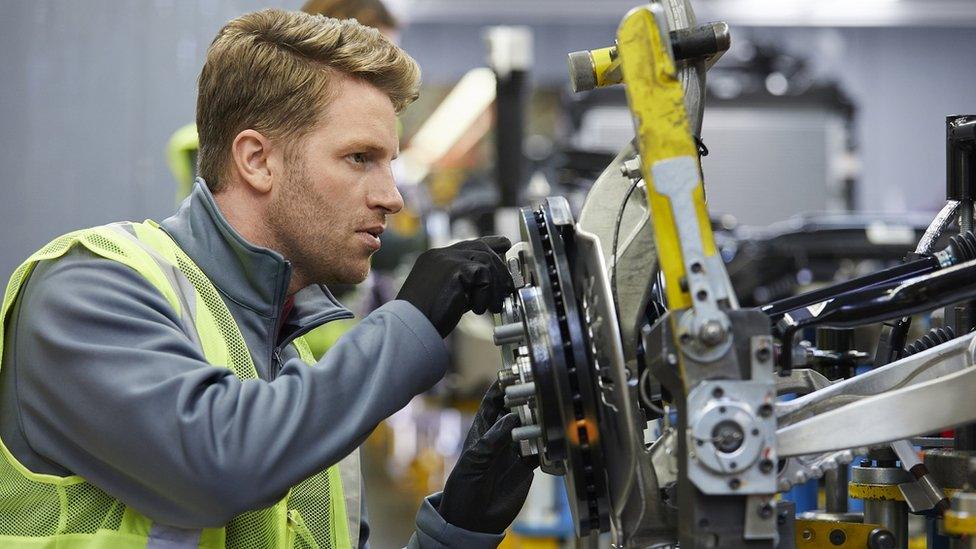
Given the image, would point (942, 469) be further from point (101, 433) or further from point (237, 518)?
point (101, 433)

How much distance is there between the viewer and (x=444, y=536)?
175 centimetres

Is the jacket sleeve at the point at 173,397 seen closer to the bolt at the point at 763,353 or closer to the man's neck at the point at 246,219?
the man's neck at the point at 246,219

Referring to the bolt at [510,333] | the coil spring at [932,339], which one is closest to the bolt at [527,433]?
the bolt at [510,333]

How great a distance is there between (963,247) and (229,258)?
3.37 ft

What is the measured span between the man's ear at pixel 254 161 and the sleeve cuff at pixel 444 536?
1.88ft

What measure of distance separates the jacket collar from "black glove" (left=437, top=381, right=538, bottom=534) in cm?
36

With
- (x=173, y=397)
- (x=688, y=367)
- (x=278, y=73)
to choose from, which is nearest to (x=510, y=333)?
(x=688, y=367)

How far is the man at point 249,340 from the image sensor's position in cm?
133

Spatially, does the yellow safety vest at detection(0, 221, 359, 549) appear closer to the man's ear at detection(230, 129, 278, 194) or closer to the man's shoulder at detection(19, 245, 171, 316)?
Result: the man's shoulder at detection(19, 245, 171, 316)

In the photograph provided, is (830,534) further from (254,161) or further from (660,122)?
(254,161)

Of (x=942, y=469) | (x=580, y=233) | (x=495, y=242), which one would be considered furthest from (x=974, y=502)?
(x=495, y=242)

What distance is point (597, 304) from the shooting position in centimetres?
128

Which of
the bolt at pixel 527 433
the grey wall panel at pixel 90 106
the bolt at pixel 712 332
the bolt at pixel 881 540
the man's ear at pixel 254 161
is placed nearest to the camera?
the bolt at pixel 712 332

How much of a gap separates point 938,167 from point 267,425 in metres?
12.7
